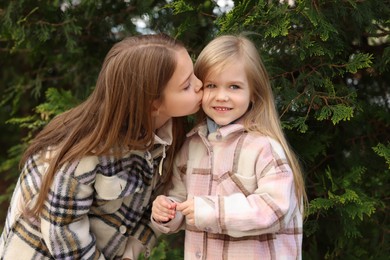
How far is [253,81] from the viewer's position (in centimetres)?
230

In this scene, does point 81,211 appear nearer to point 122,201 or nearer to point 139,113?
point 122,201

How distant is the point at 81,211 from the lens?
227 cm

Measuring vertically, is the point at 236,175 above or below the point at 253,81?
below

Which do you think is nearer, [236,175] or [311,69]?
[236,175]

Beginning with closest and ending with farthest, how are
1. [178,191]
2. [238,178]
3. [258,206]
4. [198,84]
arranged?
[258,206], [238,178], [198,84], [178,191]

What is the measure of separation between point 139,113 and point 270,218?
26.6 inches

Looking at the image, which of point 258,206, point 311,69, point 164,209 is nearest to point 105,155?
point 164,209

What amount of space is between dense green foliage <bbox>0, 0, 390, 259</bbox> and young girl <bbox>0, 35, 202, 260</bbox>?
55cm

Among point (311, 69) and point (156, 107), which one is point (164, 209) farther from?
point (311, 69)

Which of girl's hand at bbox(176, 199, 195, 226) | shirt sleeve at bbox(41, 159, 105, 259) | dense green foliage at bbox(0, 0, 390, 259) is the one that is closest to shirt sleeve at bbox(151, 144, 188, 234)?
girl's hand at bbox(176, 199, 195, 226)

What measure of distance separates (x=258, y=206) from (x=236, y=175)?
0.61ft

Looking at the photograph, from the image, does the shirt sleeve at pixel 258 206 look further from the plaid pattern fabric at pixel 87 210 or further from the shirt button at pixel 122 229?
the shirt button at pixel 122 229

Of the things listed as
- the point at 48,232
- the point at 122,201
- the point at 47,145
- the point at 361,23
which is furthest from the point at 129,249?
the point at 361,23

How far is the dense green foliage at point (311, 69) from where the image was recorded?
2.58 metres
